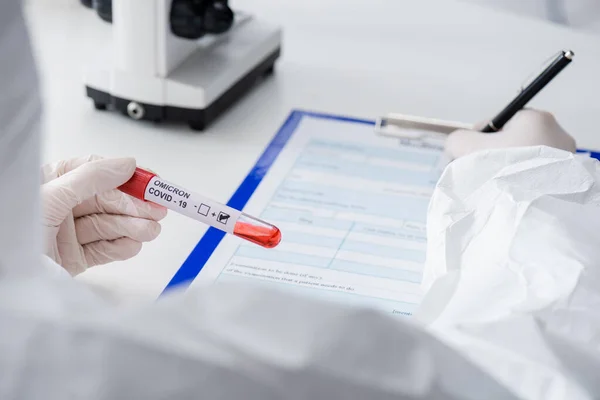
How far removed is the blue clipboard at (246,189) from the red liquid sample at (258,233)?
72 mm

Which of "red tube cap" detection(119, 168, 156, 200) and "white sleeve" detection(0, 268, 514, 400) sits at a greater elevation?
"white sleeve" detection(0, 268, 514, 400)

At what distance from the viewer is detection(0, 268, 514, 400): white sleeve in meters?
0.36

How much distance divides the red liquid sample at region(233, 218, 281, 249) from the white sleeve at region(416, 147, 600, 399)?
0.46 ft

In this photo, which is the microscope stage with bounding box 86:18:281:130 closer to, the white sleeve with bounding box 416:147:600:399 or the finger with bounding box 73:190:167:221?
the finger with bounding box 73:190:167:221

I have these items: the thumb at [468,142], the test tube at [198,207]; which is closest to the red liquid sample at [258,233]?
the test tube at [198,207]

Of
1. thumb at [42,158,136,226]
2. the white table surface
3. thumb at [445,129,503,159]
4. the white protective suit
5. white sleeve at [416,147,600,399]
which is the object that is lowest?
the white table surface

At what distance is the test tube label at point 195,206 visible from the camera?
767 mm

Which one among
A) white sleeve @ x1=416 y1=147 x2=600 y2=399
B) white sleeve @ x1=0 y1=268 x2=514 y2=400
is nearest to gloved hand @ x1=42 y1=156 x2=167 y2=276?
white sleeve @ x1=416 y1=147 x2=600 y2=399

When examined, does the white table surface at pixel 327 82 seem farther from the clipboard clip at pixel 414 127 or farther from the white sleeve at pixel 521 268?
the white sleeve at pixel 521 268

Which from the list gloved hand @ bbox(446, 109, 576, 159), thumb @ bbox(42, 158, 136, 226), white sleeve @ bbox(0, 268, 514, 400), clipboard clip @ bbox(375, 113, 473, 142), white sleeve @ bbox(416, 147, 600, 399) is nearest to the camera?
white sleeve @ bbox(0, 268, 514, 400)

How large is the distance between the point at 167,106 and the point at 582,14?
0.57m

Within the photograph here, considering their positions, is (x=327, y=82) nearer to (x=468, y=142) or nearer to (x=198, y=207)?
(x=468, y=142)

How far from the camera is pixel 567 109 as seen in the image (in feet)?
3.84

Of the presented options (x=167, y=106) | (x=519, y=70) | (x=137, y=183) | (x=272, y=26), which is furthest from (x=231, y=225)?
(x=519, y=70)
